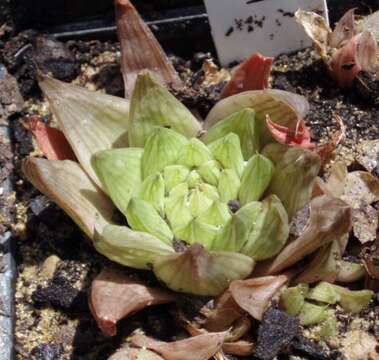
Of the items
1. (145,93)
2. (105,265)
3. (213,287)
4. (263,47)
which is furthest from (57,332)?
(263,47)

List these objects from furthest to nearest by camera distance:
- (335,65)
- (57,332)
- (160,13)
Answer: (160,13)
(335,65)
(57,332)

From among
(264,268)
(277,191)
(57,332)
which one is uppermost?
(277,191)

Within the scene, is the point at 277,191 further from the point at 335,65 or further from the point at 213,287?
the point at 335,65

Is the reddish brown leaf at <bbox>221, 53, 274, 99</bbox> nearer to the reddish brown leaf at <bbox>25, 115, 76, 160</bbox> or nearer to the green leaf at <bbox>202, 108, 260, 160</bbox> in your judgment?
the green leaf at <bbox>202, 108, 260, 160</bbox>

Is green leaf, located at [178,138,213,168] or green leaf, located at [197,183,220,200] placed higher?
green leaf, located at [178,138,213,168]

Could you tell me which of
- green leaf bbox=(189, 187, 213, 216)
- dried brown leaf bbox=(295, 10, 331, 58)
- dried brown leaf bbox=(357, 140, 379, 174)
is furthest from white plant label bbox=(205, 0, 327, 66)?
green leaf bbox=(189, 187, 213, 216)

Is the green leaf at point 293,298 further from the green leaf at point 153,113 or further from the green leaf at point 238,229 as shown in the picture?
the green leaf at point 153,113
